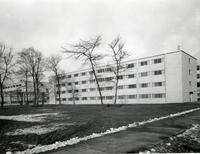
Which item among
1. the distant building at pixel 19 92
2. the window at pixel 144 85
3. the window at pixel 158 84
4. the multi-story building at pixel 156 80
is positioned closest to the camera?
the multi-story building at pixel 156 80

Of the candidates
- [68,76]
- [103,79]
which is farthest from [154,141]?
[68,76]

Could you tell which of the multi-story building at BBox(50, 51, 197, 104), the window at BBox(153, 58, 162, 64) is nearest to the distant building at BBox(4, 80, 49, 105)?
the multi-story building at BBox(50, 51, 197, 104)

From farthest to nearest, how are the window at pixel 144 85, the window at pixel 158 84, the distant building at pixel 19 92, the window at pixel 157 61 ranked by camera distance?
the distant building at pixel 19 92, the window at pixel 144 85, the window at pixel 157 61, the window at pixel 158 84

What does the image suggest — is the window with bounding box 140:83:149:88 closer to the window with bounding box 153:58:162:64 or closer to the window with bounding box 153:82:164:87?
the window with bounding box 153:82:164:87

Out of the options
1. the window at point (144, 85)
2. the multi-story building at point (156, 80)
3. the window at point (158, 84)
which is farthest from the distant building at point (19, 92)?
the window at point (158, 84)

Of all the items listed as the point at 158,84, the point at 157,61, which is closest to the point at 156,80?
the point at 158,84

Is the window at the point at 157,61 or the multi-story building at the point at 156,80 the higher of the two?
the window at the point at 157,61

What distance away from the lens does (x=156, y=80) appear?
1898 inches

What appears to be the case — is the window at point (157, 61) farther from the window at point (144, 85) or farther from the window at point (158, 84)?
the window at point (144, 85)

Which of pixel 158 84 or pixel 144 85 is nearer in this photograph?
pixel 158 84

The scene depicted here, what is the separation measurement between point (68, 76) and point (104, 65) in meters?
19.2

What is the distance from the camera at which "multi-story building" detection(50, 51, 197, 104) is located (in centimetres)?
4541

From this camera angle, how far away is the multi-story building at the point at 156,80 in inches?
1788

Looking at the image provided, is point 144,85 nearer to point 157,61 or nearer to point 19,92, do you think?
point 157,61
